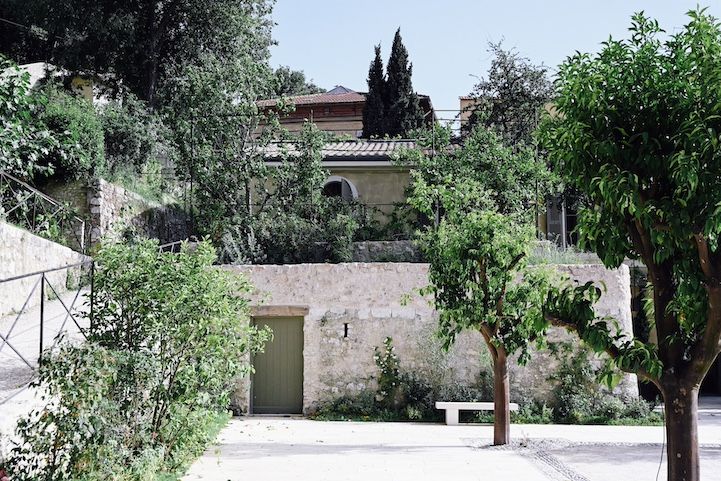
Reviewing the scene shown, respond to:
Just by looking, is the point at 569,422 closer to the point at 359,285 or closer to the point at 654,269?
the point at 359,285

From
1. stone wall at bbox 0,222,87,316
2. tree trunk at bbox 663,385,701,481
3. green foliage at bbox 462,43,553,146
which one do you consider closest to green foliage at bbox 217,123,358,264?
stone wall at bbox 0,222,87,316

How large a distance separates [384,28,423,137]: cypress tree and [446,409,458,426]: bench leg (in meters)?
15.5

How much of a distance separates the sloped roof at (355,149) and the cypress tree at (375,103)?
6.70 meters

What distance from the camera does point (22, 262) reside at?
37.2 feet

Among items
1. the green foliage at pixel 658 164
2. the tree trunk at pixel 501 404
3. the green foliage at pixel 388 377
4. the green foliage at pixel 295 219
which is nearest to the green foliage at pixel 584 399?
the green foliage at pixel 388 377

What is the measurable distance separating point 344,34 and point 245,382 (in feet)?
21.8

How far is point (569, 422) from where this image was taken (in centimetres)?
1314

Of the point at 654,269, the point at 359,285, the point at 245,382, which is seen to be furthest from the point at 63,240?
the point at 654,269

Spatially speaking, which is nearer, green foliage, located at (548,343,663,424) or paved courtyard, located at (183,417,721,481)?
paved courtyard, located at (183,417,721,481)

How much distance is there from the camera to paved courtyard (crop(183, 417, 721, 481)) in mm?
7992

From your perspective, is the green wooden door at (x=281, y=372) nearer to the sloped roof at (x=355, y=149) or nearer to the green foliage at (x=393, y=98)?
the sloped roof at (x=355, y=149)

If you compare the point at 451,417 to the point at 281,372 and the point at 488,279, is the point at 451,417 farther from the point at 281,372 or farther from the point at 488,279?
the point at 488,279

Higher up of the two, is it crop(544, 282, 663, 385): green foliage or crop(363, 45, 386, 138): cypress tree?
crop(363, 45, 386, 138): cypress tree

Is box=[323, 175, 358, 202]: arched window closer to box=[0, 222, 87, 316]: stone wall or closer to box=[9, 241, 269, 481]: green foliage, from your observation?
box=[0, 222, 87, 316]: stone wall
